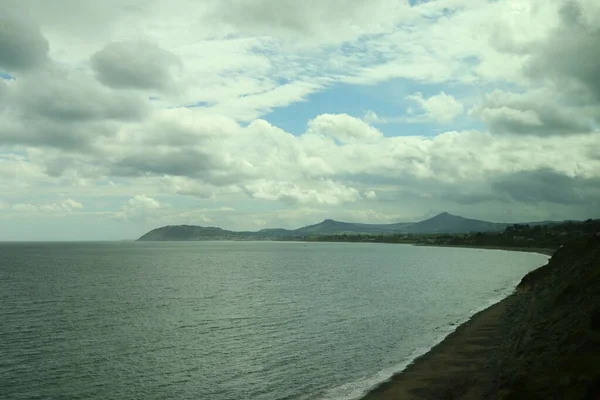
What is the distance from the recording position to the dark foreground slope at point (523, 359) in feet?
77.8

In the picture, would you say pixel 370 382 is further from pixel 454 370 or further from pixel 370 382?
pixel 454 370

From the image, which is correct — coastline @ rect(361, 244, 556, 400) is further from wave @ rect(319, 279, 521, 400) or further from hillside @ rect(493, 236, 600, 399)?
hillside @ rect(493, 236, 600, 399)

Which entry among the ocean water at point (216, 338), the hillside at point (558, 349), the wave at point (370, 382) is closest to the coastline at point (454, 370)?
the wave at point (370, 382)

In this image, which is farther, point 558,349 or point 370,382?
point 370,382

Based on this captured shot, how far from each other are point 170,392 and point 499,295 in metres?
65.2

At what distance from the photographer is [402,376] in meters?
35.2

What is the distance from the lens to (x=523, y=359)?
31.1m

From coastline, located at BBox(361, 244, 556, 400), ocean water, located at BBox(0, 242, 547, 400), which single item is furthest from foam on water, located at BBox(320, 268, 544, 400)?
coastline, located at BBox(361, 244, 556, 400)

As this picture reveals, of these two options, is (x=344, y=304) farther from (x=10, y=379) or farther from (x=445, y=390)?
(x=10, y=379)

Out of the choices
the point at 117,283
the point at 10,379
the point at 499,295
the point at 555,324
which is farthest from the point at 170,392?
the point at 117,283

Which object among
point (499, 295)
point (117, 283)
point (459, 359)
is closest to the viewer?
point (459, 359)

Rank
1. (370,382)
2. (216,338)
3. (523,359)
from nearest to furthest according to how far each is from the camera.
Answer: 1. (523,359)
2. (370,382)
3. (216,338)

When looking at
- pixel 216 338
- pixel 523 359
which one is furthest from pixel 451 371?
pixel 216 338

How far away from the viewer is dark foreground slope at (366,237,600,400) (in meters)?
23.7
